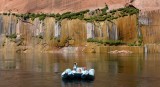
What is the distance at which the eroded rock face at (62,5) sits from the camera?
4936 inches

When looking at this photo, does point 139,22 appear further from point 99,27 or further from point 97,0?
point 97,0

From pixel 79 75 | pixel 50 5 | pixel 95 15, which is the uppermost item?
pixel 50 5

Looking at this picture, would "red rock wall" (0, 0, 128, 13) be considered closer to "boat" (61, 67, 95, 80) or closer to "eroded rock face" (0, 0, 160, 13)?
"eroded rock face" (0, 0, 160, 13)

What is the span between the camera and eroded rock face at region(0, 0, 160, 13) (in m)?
125

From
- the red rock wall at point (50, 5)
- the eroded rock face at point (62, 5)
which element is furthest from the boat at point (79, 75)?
the red rock wall at point (50, 5)

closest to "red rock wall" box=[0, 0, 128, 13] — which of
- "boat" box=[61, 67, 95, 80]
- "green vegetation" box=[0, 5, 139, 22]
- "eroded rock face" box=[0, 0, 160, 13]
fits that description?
"eroded rock face" box=[0, 0, 160, 13]

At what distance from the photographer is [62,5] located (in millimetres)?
135750

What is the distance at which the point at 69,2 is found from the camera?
134750 mm

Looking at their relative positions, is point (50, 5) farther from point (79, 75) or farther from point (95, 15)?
point (79, 75)

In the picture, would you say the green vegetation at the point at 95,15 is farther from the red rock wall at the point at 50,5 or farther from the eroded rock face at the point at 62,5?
the red rock wall at the point at 50,5

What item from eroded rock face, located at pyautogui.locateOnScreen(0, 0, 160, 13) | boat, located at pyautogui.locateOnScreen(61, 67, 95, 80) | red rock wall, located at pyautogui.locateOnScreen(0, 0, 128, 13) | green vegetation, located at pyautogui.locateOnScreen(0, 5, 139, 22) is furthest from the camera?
red rock wall, located at pyautogui.locateOnScreen(0, 0, 128, 13)

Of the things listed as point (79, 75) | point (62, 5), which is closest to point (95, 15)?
point (62, 5)

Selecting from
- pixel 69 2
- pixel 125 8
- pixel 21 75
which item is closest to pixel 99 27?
pixel 125 8

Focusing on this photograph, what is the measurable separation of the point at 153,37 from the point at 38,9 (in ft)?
136
